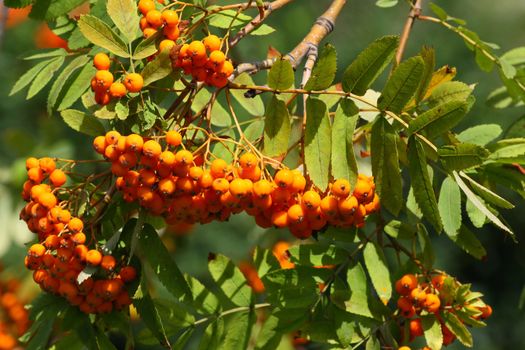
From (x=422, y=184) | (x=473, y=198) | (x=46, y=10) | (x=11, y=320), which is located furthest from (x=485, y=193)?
(x=11, y=320)

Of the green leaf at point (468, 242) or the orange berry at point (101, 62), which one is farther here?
the green leaf at point (468, 242)

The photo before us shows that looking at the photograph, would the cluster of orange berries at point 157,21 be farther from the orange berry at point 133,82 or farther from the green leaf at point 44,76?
the green leaf at point 44,76

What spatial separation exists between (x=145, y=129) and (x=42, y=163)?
24 cm

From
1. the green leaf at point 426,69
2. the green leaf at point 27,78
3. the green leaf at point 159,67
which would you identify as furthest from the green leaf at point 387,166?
the green leaf at point 27,78

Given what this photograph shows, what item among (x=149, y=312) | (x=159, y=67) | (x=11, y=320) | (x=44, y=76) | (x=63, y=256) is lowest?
(x=11, y=320)

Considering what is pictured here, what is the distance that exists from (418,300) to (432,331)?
0.26 ft

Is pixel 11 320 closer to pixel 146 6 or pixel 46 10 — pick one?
pixel 46 10

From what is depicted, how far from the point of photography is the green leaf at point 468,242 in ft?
5.53

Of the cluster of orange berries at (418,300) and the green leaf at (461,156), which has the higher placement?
the green leaf at (461,156)

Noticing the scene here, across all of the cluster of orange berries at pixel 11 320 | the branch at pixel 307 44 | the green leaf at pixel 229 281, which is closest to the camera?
the branch at pixel 307 44

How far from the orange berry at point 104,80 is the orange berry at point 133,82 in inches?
1.2

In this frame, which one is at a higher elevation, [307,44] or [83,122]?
[307,44]

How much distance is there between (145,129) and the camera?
147 centimetres

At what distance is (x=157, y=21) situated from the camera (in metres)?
1.50
